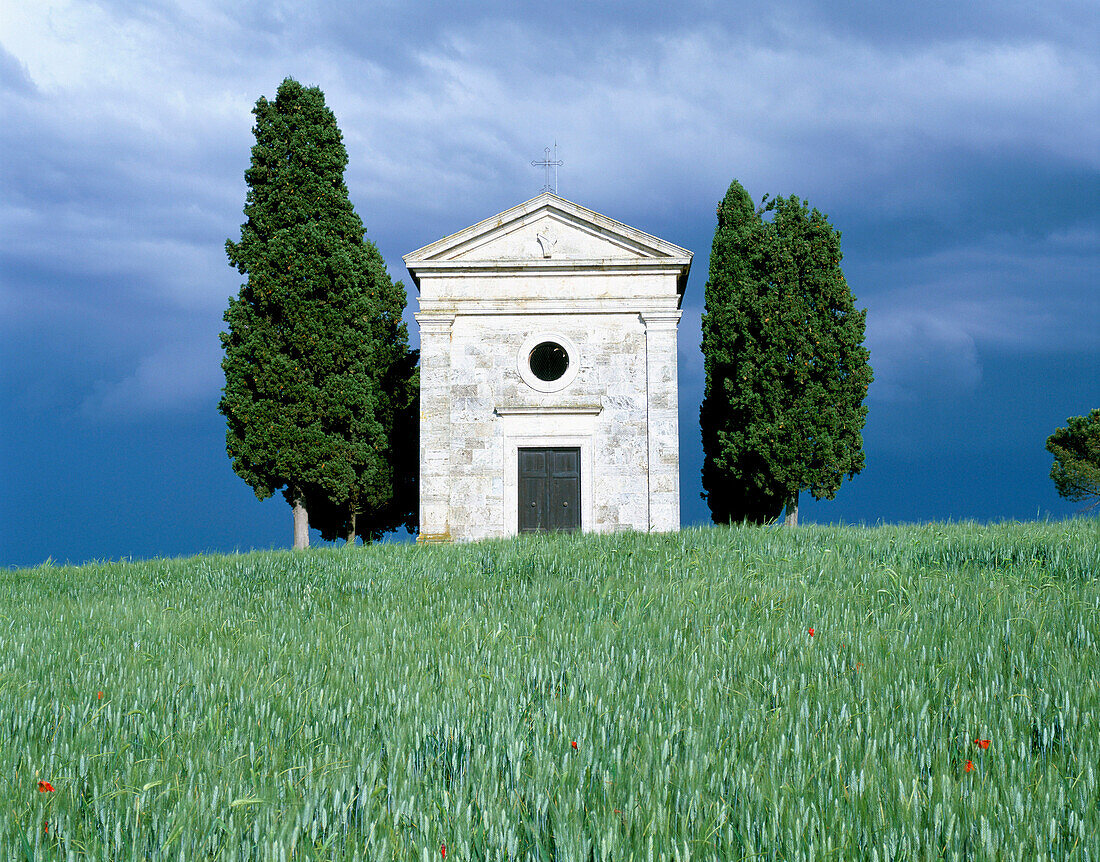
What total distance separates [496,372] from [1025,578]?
39.4ft

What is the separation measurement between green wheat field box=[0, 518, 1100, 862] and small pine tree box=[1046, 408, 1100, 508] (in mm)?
21952

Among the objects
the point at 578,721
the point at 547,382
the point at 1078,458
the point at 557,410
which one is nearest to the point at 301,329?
the point at 547,382

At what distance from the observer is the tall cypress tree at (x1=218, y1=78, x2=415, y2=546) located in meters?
18.8

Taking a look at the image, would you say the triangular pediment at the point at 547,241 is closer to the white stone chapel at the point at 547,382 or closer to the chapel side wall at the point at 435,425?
the white stone chapel at the point at 547,382

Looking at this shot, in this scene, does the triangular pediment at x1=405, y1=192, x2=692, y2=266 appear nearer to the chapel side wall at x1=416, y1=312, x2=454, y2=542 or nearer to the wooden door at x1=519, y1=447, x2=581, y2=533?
the chapel side wall at x1=416, y1=312, x2=454, y2=542

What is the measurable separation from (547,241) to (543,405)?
3946 mm

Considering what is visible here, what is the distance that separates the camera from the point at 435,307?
1748cm

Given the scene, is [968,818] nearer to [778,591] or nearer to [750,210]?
[778,591]

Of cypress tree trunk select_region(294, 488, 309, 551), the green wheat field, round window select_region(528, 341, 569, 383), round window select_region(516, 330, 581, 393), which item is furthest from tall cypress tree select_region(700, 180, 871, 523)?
cypress tree trunk select_region(294, 488, 309, 551)

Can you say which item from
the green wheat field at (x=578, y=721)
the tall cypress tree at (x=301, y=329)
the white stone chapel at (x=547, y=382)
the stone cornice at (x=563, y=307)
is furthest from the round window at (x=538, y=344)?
the green wheat field at (x=578, y=721)

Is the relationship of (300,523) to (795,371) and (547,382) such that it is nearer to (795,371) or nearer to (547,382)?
(547,382)

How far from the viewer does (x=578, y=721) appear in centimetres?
375

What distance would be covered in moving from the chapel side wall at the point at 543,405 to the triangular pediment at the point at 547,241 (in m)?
1.45

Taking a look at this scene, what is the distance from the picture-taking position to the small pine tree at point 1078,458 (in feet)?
84.3
